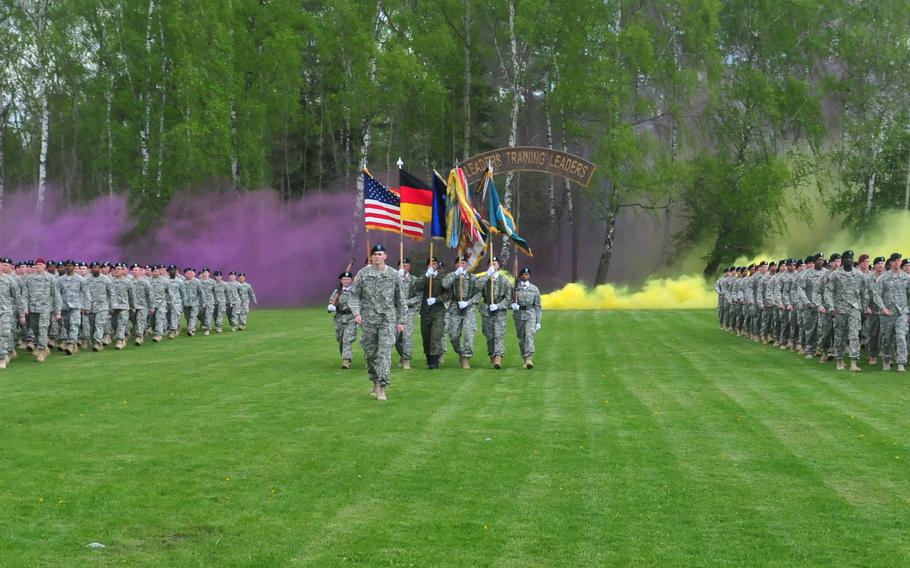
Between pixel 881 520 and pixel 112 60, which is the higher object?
pixel 112 60

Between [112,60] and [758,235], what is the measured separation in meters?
33.8

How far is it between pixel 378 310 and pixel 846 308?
33.2 ft

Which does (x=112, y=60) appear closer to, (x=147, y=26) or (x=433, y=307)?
(x=147, y=26)

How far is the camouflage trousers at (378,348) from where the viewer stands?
53.7 ft

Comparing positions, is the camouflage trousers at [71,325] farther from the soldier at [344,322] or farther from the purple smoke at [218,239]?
the purple smoke at [218,239]

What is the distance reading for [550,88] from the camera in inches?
2248

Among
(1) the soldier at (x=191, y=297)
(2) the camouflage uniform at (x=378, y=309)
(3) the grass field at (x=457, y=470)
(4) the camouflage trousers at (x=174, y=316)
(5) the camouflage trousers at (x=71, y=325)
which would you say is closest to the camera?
(3) the grass field at (x=457, y=470)

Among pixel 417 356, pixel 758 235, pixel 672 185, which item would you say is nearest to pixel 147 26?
pixel 672 185

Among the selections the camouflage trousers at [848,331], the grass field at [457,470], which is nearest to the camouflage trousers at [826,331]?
the camouflage trousers at [848,331]

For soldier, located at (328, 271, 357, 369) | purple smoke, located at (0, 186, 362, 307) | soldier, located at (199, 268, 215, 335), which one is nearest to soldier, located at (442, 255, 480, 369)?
soldier, located at (328, 271, 357, 369)

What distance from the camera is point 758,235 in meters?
55.3

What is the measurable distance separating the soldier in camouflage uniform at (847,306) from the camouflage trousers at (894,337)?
1.65 ft

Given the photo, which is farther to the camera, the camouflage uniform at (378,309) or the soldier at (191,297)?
the soldier at (191,297)

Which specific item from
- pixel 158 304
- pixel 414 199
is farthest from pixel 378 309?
pixel 158 304
